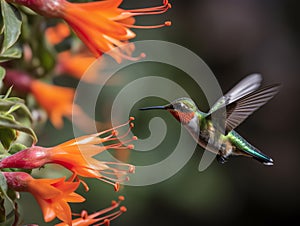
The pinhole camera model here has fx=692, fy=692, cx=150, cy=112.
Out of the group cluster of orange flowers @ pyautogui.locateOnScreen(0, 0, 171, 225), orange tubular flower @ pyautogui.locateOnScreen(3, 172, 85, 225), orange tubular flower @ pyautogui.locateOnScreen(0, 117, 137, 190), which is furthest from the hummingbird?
orange tubular flower @ pyautogui.locateOnScreen(3, 172, 85, 225)

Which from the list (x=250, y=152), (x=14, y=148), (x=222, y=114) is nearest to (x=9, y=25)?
(x=14, y=148)

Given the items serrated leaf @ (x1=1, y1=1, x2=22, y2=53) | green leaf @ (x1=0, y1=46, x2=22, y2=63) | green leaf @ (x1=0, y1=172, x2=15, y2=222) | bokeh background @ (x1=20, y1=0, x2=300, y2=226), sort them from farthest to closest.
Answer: bokeh background @ (x1=20, y1=0, x2=300, y2=226)
green leaf @ (x1=0, y1=46, x2=22, y2=63)
serrated leaf @ (x1=1, y1=1, x2=22, y2=53)
green leaf @ (x1=0, y1=172, x2=15, y2=222)

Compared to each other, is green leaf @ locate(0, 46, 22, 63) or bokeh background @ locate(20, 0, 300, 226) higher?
green leaf @ locate(0, 46, 22, 63)

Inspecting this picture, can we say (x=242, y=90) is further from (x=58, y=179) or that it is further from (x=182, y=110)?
(x=58, y=179)

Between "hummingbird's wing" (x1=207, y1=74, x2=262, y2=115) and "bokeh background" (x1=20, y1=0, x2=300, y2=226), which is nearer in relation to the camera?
→ "hummingbird's wing" (x1=207, y1=74, x2=262, y2=115)

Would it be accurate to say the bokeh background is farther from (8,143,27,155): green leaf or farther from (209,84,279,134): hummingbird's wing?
(8,143,27,155): green leaf

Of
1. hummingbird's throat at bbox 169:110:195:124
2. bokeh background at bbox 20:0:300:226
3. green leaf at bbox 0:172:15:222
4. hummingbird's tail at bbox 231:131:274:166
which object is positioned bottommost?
bokeh background at bbox 20:0:300:226

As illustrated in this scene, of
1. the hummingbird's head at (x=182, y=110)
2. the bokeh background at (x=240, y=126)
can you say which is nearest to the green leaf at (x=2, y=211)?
the hummingbird's head at (x=182, y=110)
